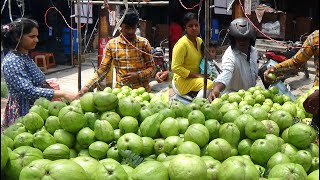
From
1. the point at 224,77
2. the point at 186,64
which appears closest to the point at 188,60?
the point at 186,64

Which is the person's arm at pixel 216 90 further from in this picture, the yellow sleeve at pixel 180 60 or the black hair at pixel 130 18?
the black hair at pixel 130 18

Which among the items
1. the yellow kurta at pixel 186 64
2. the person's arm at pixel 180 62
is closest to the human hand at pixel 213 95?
the yellow kurta at pixel 186 64

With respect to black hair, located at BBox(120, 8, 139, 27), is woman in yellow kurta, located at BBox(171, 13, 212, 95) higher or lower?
lower

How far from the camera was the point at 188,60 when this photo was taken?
457cm

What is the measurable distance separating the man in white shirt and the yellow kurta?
33cm

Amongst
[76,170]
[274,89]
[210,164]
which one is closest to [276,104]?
[274,89]

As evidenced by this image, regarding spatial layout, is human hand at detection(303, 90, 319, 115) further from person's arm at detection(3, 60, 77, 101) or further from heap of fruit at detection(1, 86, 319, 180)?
person's arm at detection(3, 60, 77, 101)

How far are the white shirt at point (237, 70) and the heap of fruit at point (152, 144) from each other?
150 cm

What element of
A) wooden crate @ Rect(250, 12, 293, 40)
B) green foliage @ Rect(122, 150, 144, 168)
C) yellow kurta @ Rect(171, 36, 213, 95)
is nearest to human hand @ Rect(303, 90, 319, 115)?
green foliage @ Rect(122, 150, 144, 168)

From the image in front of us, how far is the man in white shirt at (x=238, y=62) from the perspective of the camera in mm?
3988

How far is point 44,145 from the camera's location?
2.16 metres

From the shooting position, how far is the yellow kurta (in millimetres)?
A: 4469

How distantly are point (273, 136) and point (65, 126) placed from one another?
4.08 feet

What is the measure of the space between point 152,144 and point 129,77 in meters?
2.40
